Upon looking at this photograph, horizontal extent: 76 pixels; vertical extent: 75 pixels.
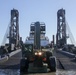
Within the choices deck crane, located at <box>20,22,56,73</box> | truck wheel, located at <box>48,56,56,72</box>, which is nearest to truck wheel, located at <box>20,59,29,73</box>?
deck crane, located at <box>20,22,56,73</box>

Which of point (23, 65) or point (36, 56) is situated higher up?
point (36, 56)

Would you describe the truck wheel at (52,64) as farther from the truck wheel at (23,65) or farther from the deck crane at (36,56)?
the truck wheel at (23,65)

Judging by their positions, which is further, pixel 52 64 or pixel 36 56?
pixel 52 64

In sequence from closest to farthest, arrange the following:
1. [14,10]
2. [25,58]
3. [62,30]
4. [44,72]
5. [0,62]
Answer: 1. [44,72]
2. [25,58]
3. [0,62]
4. [14,10]
5. [62,30]

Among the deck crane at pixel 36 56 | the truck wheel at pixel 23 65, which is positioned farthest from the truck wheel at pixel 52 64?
the truck wheel at pixel 23 65

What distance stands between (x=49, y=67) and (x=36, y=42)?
7.45ft

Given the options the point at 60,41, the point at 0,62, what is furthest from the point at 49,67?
the point at 60,41

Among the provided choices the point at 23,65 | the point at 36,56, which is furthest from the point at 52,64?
the point at 23,65

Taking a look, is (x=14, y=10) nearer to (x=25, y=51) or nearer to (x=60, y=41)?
(x=60, y=41)

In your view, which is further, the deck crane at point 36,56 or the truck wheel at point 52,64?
the truck wheel at point 52,64

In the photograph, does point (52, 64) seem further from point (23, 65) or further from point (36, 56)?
point (23, 65)

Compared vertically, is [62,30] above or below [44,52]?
above

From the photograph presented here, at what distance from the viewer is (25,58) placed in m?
23.7

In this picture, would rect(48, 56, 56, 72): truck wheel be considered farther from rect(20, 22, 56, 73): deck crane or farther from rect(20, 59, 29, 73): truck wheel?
rect(20, 59, 29, 73): truck wheel
